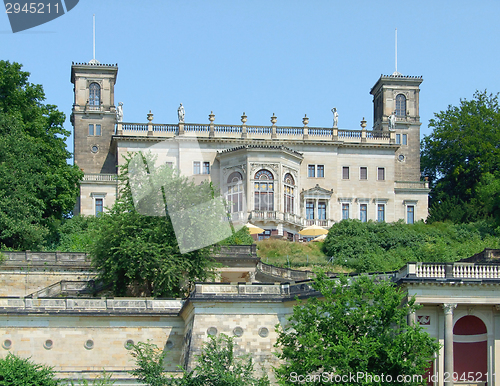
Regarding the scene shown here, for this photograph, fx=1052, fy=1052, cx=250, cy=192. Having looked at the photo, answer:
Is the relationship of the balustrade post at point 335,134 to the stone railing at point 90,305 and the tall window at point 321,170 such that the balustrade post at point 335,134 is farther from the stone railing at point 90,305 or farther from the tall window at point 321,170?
the stone railing at point 90,305

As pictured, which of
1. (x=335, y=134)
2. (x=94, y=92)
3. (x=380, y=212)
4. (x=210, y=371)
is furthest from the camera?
(x=94, y=92)

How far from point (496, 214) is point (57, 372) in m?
42.8

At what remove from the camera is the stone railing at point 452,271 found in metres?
42.4

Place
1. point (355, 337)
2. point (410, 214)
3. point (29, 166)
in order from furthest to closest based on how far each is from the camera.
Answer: point (410, 214) < point (29, 166) < point (355, 337)

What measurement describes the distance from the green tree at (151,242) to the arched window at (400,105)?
40842 millimetres

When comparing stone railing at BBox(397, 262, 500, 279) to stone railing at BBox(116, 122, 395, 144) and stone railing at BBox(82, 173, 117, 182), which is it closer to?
stone railing at BBox(116, 122, 395, 144)

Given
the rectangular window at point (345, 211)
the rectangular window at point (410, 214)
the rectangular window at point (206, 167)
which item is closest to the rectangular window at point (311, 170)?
the rectangular window at point (345, 211)

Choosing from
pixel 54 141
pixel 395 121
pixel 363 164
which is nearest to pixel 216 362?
pixel 54 141

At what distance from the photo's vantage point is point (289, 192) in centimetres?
8000

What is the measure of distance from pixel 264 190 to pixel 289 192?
8.28 ft

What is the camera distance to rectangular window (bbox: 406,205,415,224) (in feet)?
275

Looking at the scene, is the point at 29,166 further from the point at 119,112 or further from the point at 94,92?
the point at 94,92

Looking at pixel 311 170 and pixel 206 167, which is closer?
pixel 206 167

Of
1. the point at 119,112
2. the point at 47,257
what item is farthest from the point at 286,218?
the point at 47,257
